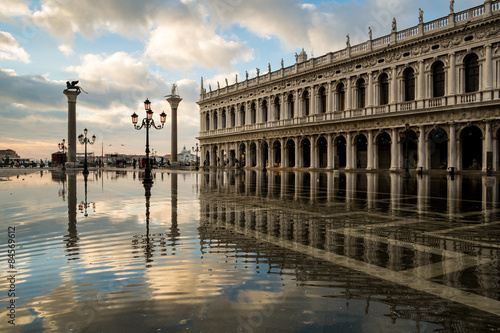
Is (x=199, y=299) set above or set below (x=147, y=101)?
below

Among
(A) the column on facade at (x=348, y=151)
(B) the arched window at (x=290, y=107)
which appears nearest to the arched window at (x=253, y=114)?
(B) the arched window at (x=290, y=107)

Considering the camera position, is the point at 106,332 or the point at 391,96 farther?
the point at 391,96

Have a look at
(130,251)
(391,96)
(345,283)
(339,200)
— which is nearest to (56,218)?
(130,251)

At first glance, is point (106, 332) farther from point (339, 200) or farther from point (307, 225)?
point (339, 200)

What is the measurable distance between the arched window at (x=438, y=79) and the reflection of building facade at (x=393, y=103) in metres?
0.10

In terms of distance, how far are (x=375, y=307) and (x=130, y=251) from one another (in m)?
4.07

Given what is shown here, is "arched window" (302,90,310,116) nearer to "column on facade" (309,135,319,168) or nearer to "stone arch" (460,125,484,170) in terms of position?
"column on facade" (309,135,319,168)

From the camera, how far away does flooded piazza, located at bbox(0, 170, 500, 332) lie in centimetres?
348

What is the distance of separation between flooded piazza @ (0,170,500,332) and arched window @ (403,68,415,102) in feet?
106

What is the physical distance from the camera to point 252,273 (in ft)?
15.9

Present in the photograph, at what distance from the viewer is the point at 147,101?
24.3 metres

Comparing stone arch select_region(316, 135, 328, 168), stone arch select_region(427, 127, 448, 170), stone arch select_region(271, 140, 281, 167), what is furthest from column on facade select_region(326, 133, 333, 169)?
stone arch select_region(427, 127, 448, 170)

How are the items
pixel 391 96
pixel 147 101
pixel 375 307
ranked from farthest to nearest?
1. pixel 391 96
2. pixel 147 101
3. pixel 375 307

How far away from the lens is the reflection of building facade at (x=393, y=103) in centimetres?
3212
